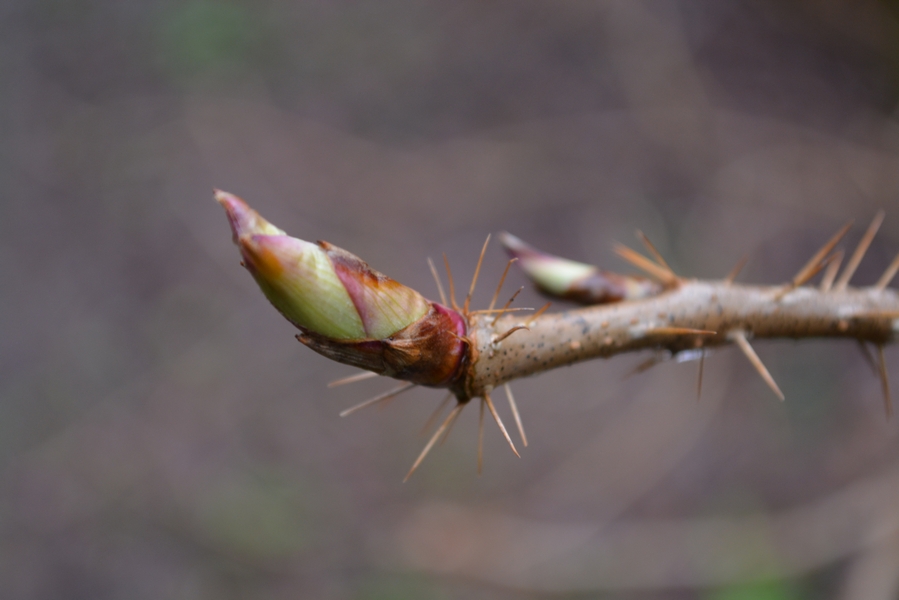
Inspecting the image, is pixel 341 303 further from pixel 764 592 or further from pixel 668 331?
pixel 764 592

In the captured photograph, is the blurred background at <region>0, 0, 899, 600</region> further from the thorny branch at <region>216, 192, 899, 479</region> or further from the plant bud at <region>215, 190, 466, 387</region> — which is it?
the plant bud at <region>215, 190, 466, 387</region>

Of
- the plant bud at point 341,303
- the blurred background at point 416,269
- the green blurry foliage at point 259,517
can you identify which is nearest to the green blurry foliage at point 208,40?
the blurred background at point 416,269

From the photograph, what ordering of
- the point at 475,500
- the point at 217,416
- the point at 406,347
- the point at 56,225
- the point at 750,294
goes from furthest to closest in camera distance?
the point at 56,225 < the point at 217,416 < the point at 475,500 < the point at 750,294 < the point at 406,347

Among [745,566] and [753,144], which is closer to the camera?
[745,566]

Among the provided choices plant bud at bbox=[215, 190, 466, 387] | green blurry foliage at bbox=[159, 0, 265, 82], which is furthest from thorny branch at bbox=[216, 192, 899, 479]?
green blurry foliage at bbox=[159, 0, 265, 82]

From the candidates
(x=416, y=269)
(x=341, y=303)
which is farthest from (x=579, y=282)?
(x=416, y=269)

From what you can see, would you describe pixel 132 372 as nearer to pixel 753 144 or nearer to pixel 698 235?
pixel 698 235

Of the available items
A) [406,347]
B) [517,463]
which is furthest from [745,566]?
[406,347]

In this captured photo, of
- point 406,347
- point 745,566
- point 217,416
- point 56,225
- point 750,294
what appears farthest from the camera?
point 56,225

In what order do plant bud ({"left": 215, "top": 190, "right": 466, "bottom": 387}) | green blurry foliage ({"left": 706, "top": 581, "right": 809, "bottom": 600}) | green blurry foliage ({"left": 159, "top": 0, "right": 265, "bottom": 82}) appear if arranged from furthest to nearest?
green blurry foliage ({"left": 159, "top": 0, "right": 265, "bottom": 82}), green blurry foliage ({"left": 706, "top": 581, "right": 809, "bottom": 600}), plant bud ({"left": 215, "top": 190, "right": 466, "bottom": 387})
